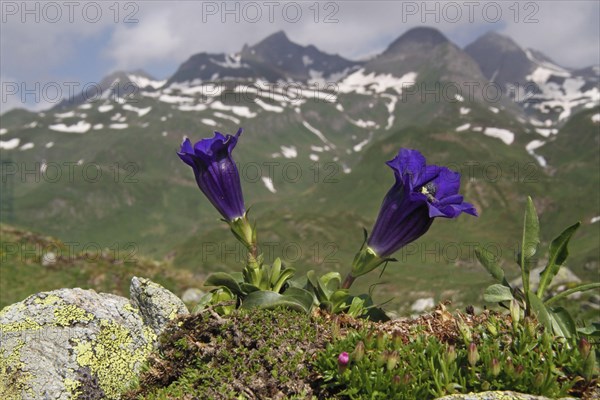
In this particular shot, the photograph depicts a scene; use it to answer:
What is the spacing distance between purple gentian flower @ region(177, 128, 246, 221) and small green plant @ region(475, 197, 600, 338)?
2.73 metres

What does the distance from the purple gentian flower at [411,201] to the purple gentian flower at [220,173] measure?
5.18 ft

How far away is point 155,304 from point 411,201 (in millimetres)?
3329

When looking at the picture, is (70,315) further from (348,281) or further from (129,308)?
(348,281)

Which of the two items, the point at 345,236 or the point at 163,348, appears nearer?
the point at 163,348

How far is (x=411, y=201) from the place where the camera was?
17.0 ft

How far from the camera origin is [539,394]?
13.4ft

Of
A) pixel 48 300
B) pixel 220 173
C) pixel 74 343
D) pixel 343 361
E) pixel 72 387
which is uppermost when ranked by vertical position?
pixel 220 173

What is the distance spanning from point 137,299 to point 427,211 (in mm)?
3753

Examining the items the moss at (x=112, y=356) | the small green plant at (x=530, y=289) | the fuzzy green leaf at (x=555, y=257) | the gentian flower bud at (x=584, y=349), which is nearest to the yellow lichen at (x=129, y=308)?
the moss at (x=112, y=356)

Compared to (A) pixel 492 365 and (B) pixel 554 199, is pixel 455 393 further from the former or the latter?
(B) pixel 554 199

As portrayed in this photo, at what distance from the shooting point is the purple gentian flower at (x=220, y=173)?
5543 millimetres

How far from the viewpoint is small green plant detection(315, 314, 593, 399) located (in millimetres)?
4082

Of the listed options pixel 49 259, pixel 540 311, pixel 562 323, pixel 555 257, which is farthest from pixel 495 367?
pixel 49 259

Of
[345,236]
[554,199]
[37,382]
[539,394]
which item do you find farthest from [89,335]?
[554,199]
